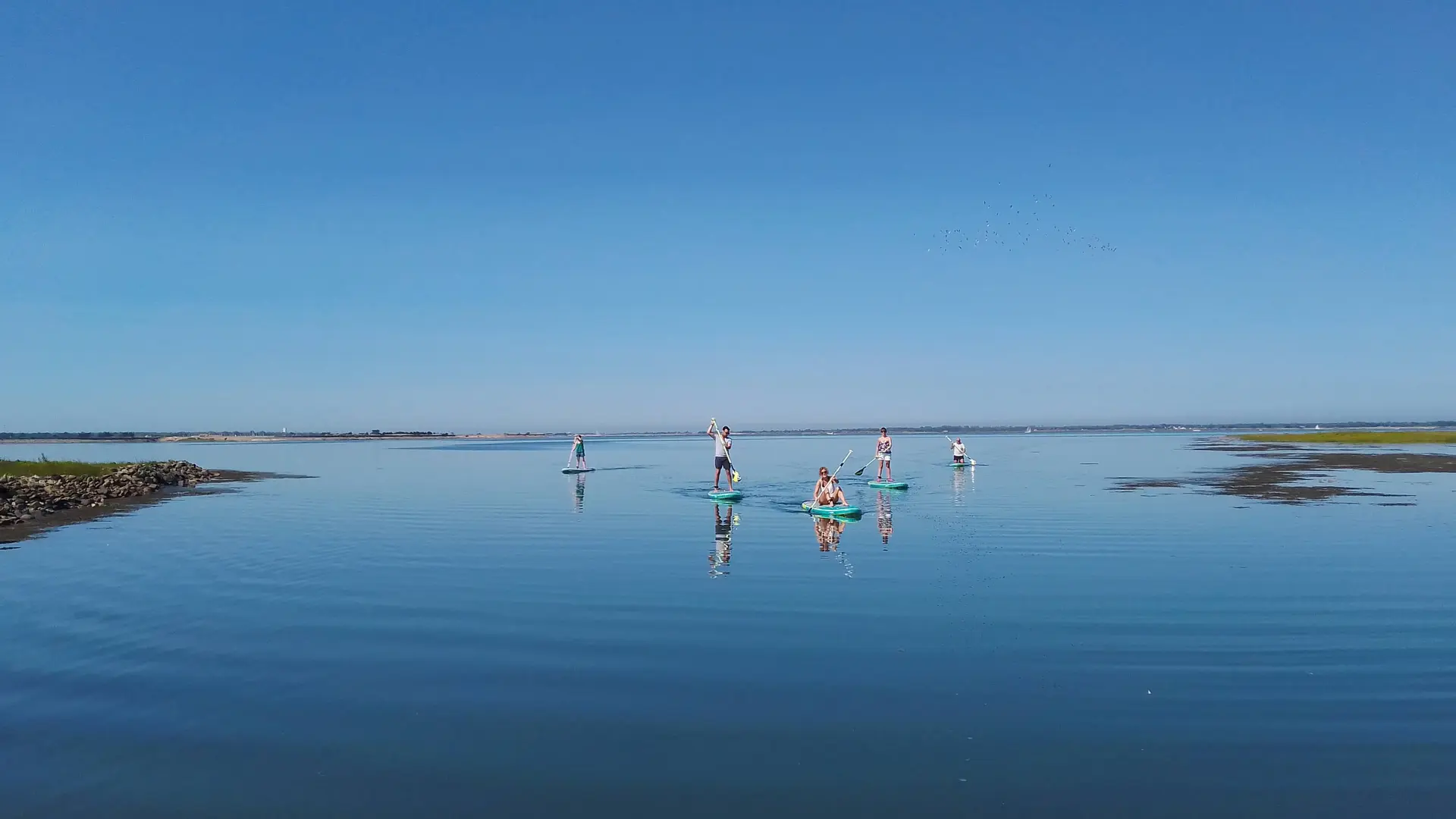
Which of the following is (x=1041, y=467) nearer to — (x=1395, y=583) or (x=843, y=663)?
(x=1395, y=583)

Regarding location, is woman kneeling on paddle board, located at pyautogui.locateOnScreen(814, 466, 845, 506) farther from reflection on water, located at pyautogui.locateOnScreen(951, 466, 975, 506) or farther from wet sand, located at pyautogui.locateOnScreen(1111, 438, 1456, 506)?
wet sand, located at pyautogui.locateOnScreen(1111, 438, 1456, 506)

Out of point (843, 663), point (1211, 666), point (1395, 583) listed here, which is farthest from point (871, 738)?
point (1395, 583)

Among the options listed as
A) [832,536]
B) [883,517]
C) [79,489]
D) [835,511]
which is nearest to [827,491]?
[835,511]

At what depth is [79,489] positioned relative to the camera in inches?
1506

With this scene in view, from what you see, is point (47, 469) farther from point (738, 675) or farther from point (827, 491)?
point (738, 675)

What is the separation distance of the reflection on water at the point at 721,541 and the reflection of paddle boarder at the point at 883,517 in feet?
14.1

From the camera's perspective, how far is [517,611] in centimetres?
1552

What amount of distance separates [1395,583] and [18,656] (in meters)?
23.3

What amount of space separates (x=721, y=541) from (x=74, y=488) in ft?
101

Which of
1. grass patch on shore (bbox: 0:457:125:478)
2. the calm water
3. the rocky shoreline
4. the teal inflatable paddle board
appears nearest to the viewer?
the calm water

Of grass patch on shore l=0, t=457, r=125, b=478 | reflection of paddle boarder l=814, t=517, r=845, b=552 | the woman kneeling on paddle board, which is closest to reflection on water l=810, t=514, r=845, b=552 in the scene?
reflection of paddle boarder l=814, t=517, r=845, b=552

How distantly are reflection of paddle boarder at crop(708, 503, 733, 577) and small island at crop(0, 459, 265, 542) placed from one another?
20526mm

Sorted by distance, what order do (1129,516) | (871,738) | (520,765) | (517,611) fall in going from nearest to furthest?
(520,765) < (871,738) < (517,611) < (1129,516)

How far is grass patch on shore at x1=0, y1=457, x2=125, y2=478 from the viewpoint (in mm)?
40750
